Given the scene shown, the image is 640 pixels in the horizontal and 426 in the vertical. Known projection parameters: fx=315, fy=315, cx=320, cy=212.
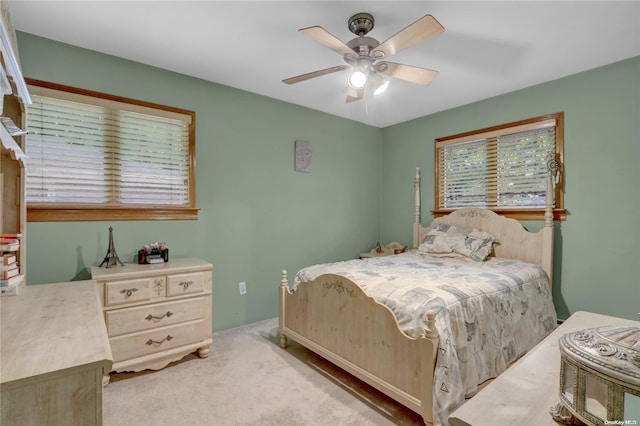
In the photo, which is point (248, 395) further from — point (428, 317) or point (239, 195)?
point (239, 195)

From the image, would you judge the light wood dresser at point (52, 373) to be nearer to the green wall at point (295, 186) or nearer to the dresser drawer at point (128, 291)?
the dresser drawer at point (128, 291)

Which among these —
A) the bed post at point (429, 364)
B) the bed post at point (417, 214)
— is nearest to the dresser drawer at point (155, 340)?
the bed post at point (429, 364)

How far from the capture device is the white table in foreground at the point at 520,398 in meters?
0.78

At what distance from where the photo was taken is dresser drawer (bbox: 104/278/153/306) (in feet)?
6.82

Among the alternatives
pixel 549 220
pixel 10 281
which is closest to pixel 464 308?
pixel 549 220

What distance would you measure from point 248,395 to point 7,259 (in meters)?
1.54

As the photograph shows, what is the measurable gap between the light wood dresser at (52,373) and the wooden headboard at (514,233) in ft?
10.8

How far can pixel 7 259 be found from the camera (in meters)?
1.64

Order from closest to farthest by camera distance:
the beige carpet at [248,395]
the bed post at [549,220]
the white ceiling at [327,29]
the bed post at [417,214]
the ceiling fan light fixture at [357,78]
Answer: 1. the beige carpet at [248,395]
2. the white ceiling at [327,29]
3. the ceiling fan light fixture at [357,78]
4. the bed post at [549,220]
5. the bed post at [417,214]

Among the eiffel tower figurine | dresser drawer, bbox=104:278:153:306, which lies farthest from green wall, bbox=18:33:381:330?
dresser drawer, bbox=104:278:153:306

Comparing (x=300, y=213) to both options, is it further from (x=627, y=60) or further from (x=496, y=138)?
(x=627, y=60)

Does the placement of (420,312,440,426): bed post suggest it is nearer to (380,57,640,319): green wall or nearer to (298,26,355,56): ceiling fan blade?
(298,26,355,56): ceiling fan blade

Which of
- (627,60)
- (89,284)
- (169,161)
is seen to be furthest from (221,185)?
(627,60)

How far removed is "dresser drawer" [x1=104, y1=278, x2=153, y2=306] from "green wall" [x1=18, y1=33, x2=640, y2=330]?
0.51 metres
